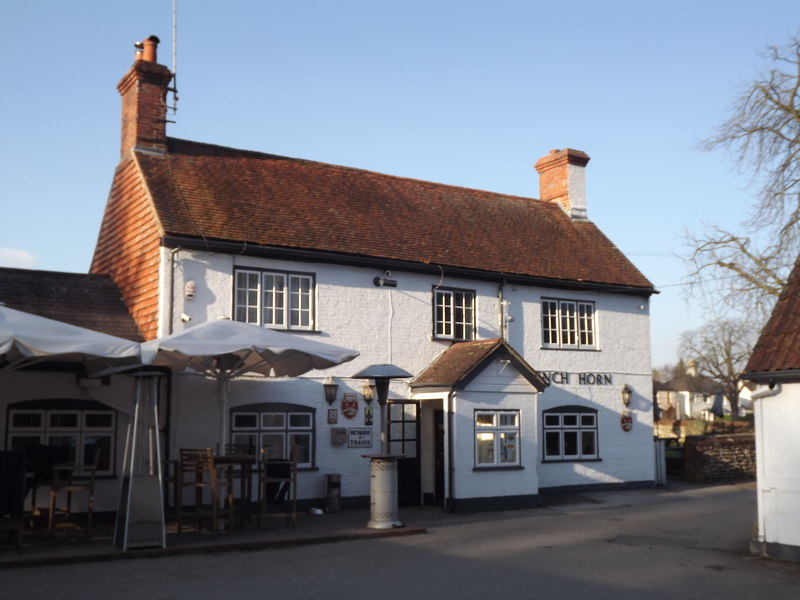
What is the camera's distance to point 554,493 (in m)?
19.4

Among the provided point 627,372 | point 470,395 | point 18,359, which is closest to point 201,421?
point 18,359

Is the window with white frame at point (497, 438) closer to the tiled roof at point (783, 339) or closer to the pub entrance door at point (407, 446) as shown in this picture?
the pub entrance door at point (407, 446)

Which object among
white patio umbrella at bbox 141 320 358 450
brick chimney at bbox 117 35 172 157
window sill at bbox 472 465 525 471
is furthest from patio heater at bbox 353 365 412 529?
brick chimney at bbox 117 35 172 157

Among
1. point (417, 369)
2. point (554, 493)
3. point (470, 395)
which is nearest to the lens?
point (470, 395)

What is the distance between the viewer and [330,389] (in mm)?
16438

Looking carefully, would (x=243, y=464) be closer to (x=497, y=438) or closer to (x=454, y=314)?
(x=497, y=438)

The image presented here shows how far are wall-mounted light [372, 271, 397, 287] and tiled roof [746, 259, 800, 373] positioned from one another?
25.4 feet

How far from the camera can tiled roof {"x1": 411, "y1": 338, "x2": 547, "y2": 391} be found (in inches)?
653

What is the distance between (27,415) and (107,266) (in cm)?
481

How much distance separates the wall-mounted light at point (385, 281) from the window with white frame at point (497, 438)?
10.4 feet

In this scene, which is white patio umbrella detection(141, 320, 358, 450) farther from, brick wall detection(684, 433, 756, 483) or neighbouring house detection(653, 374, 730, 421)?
neighbouring house detection(653, 374, 730, 421)

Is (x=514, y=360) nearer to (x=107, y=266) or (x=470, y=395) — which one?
(x=470, y=395)

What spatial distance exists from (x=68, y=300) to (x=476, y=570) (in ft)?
31.0

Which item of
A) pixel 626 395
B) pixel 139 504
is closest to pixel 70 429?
pixel 139 504
